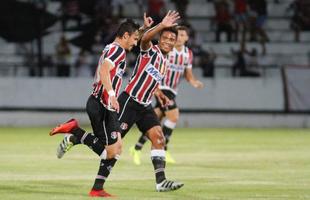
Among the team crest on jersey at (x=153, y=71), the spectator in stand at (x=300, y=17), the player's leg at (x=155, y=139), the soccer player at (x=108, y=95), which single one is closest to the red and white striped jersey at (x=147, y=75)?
the team crest on jersey at (x=153, y=71)

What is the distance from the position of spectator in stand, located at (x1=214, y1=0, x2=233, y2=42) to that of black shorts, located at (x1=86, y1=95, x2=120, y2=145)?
20389mm

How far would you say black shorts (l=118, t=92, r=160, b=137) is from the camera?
1278 centimetres

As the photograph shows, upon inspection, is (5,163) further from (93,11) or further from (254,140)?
(93,11)

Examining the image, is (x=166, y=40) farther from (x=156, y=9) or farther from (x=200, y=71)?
(x=156, y=9)

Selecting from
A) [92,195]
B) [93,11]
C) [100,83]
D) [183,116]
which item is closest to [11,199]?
[92,195]

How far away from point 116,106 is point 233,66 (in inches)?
731

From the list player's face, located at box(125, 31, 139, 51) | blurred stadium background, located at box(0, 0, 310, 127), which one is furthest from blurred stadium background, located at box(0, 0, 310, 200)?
player's face, located at box(125, 31, 139, 51)

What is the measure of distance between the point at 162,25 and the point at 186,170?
4.24m

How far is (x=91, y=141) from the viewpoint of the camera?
39.9 feet

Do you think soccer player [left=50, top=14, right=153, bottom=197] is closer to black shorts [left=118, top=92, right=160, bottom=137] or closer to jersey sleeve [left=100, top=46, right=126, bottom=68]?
jersey sleeve [left=100, top=46, right=126, bottom=68]

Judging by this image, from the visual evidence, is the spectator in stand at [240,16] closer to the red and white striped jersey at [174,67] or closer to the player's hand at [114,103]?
the red and white striped jersey at [174,67]

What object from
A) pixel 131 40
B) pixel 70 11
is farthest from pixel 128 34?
pixel 70 11

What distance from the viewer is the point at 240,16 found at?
3200 cm

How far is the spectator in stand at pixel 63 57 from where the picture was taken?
29497mm
